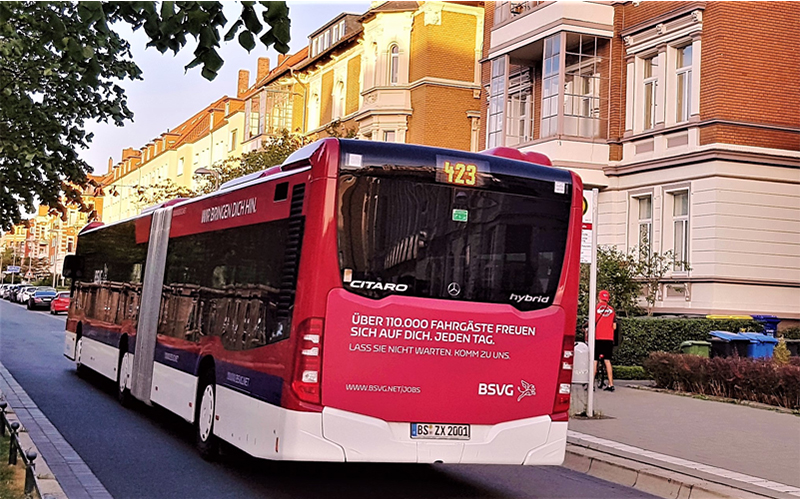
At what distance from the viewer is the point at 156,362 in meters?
13.8

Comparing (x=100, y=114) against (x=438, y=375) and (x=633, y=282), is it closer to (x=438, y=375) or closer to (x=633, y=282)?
(x=438, y=375)

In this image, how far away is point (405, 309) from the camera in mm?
8641

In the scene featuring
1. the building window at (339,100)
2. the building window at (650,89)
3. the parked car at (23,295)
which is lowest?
the parked car at (23,295)

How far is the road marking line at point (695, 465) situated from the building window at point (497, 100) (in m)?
19.5

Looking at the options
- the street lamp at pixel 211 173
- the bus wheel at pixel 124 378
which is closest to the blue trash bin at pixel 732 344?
the bus wheel at pixel 124 378

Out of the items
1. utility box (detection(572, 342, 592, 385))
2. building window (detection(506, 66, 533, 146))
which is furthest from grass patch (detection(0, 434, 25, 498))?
building window (detection(506, 66, 533, 146))

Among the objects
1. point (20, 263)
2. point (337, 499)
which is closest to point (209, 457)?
point (337, 499)

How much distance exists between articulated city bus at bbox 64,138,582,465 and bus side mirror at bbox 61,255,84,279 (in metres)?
12.1

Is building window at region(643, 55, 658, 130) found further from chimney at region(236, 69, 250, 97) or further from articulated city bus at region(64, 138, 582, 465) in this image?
chimney at region(236, 69, 250, 97)

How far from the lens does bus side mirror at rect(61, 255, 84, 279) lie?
21312mm

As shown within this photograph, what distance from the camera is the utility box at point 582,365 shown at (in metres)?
14.3

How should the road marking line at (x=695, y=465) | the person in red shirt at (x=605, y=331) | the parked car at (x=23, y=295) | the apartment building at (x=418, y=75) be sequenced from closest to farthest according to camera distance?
1. the road marking line at (x=695, y=465)
2. the person in red shirt at (x=605, y=331)
3. the apartment building at (x=418, y=75)
4. the parked car at (x=23, y=295)

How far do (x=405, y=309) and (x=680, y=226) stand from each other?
18735 mm

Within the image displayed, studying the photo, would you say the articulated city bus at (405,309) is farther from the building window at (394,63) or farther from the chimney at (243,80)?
the chimney at (243,80)
